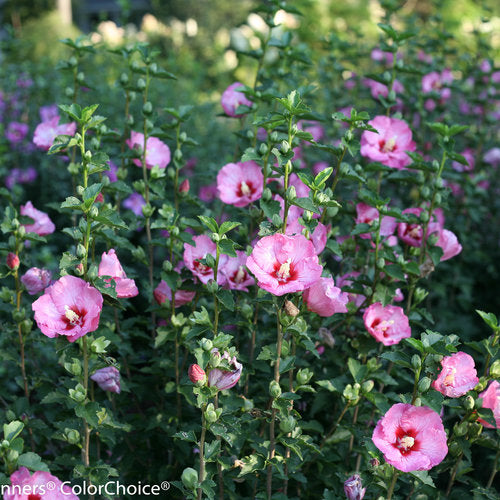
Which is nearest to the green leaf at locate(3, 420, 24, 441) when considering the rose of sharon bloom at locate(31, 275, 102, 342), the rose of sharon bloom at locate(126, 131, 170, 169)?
the rose of sharon bloom at locate(31, 275, 102, 342)

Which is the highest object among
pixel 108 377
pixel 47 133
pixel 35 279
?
pixel 47 133

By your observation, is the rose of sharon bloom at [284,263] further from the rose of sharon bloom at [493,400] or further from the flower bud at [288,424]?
the rose of sharon bloom at [493,400]

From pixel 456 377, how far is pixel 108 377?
0.84 m

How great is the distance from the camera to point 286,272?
1.34 m

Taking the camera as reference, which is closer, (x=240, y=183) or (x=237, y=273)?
(x=237, y=273)

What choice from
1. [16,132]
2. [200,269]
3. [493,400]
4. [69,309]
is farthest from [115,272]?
[16,132]

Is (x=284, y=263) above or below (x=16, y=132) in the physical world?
above

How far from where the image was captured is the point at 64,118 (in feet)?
6.31

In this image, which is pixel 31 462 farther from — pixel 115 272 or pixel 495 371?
pixel 495 371

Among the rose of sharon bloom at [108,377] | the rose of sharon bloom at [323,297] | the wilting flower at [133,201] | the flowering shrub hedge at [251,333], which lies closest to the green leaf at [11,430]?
the flowering shrub hedge at [251,333]

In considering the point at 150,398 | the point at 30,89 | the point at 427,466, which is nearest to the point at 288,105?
the point at 427,466

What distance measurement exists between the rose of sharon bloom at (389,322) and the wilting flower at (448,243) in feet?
0.91

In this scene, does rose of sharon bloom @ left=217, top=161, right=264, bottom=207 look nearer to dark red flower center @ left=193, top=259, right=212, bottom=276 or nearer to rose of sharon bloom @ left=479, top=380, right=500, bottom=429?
dark red flower center @ left=193, top=259, right=212, bottom=276

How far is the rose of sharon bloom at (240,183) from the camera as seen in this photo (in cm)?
176
